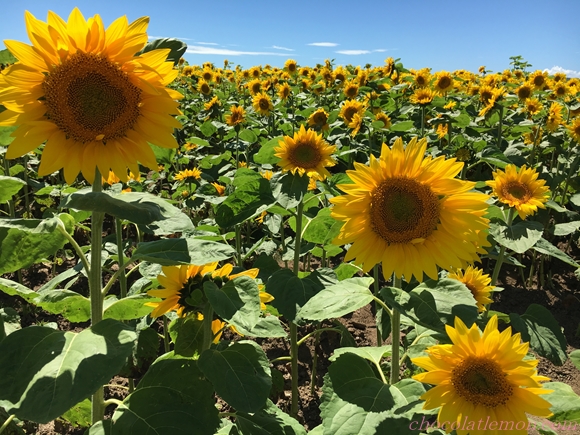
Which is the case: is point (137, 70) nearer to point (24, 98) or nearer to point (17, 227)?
point (24, 98)

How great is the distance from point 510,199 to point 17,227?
2.67 m

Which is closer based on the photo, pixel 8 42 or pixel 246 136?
pixel 8 42

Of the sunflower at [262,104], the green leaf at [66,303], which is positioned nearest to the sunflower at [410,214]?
the green leaf at [66,303]

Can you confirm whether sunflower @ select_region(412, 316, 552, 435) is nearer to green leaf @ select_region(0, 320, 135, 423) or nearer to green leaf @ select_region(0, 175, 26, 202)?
green leaf @ select_region(0, 320, 135, 423)

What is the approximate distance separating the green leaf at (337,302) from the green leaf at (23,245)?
0.88 m

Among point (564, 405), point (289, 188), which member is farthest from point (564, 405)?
point (289, 188)

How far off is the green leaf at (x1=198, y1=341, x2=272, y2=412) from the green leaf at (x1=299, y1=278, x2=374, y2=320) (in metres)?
0.26

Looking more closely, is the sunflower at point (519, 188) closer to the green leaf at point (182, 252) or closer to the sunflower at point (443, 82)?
the green leaf at point (182, 252)

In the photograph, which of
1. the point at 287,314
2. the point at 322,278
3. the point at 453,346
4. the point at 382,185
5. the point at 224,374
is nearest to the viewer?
the point at 453,346

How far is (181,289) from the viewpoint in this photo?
5.81 feet

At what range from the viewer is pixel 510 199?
2891 millimetres

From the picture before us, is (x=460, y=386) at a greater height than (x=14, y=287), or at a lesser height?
lesser

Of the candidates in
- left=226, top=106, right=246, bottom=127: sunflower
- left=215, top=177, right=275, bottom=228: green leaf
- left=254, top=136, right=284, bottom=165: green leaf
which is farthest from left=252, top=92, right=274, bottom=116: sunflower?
left=215, top=177, right=275, bottom=228: green leaf

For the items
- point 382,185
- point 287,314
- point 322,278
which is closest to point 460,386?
point 382,185
